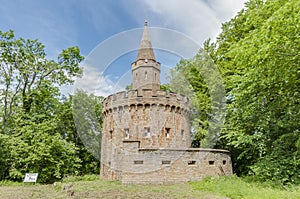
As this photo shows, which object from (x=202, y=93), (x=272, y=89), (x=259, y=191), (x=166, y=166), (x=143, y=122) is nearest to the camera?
(x=259, y=191)

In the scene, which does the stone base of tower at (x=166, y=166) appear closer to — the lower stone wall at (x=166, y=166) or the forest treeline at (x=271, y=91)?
the lower stone wall at (x=166, y=166)

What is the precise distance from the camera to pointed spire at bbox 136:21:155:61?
840 inches

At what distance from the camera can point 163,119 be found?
60.2 feet

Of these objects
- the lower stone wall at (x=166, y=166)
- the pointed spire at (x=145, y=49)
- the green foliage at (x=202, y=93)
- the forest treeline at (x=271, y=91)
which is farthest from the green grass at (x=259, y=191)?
the pointed spire at (x=145, y=49)

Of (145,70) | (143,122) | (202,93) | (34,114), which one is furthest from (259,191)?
(34,114)

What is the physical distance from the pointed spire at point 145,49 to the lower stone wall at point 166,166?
980cm

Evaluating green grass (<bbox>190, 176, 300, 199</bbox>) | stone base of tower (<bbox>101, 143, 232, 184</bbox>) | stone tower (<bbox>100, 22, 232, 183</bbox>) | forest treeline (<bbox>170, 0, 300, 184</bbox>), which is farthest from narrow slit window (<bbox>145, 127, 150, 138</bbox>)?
green grass (<bbox>190, 176, 300, 199</bbox>)

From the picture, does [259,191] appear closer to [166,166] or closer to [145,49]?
[166,166]

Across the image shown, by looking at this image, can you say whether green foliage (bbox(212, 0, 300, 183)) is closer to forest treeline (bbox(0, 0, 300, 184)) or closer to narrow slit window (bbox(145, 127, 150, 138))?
forest treeline (bbox(0, 0, 300, 184))

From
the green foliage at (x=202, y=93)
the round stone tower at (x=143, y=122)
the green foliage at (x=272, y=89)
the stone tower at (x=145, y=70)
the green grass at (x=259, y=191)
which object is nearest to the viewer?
the green grass at (x=259, y=191)

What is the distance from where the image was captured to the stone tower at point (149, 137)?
14258 mm

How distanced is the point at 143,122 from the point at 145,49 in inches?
291

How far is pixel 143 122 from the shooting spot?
1806 cm

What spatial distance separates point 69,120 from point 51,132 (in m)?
6.28
